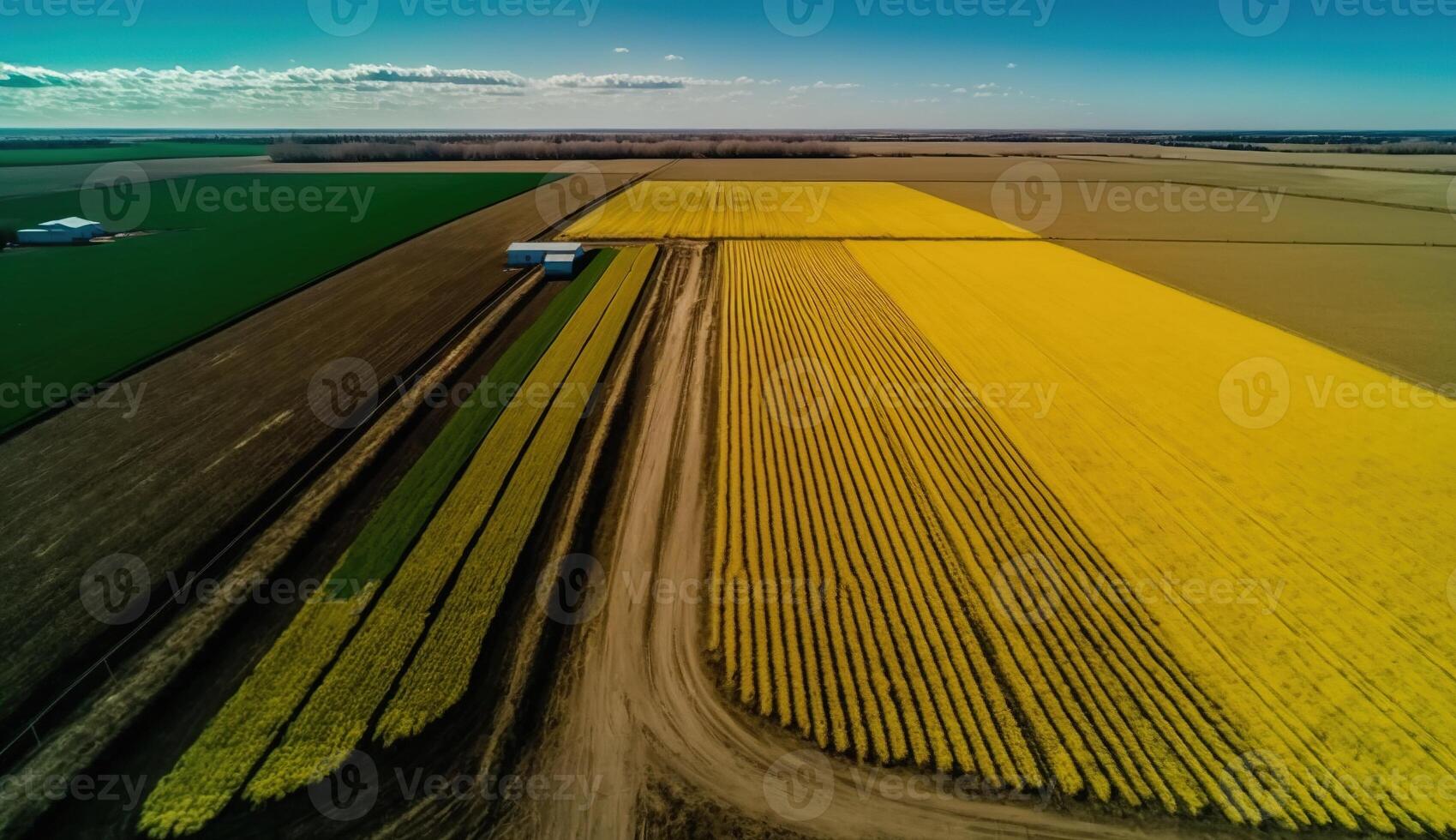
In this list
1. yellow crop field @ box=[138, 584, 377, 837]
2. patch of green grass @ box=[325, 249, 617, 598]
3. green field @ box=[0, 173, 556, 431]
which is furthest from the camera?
green field @ box=[0, 173, 556, 431]

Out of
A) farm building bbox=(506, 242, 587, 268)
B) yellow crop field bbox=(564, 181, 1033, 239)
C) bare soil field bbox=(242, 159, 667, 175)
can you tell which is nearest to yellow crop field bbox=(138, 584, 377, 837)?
farm building bbox=(506, 242, 587, 268)

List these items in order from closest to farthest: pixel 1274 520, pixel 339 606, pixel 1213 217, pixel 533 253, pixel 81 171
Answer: pixel 339 606, pixel 1274 520, pixel 533 253, pixel 1213 217, pixel 81 171

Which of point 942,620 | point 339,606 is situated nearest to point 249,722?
point 339,606

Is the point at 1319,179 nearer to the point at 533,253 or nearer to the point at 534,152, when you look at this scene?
the point at 533,253

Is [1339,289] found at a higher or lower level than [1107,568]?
higher

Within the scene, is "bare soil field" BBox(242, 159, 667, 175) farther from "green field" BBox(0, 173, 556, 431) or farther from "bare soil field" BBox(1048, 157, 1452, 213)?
"bare soil field" BBox(1048, 157, 1452, 213)

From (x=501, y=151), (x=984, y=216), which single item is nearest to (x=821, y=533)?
(x=984, y=216)
